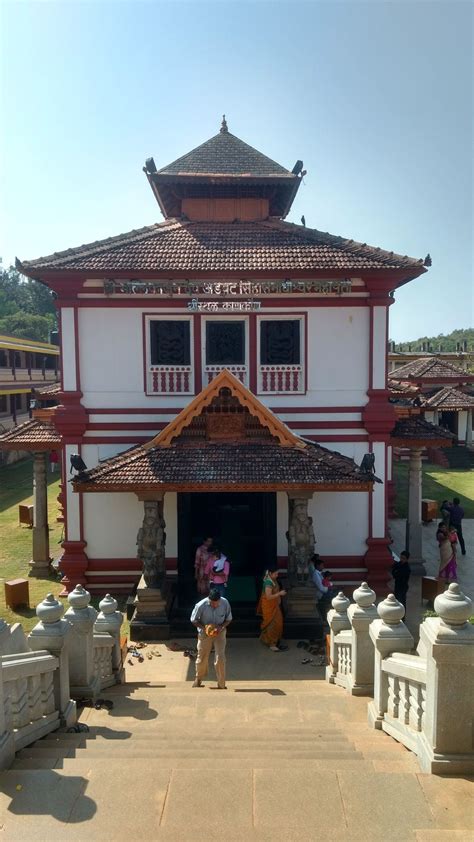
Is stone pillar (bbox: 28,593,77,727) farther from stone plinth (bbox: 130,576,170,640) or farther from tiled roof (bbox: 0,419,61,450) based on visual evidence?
tiled roof (bbox: 0,419,61,450)

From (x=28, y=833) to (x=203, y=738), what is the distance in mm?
2124

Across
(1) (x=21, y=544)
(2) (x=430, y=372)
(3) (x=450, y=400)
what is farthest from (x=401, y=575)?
(2) (x=430, y=372)

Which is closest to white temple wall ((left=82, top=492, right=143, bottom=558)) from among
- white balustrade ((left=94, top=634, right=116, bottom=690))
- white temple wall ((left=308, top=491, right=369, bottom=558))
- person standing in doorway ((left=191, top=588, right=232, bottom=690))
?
white temple wall ((left=308, top=491, right=369, bottom=558))

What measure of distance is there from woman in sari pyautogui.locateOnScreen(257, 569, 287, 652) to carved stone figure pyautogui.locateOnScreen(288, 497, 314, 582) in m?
0.85

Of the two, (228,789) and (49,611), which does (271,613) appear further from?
(228,789)

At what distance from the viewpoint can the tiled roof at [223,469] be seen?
32.7 feet

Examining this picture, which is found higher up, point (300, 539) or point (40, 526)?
point (300, 539)

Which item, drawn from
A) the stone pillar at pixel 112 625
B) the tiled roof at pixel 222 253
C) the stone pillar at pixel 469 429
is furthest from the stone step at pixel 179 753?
the stone pillar at pixel 469 429

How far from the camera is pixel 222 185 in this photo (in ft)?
46.4

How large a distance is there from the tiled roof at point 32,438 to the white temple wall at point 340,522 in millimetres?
6253

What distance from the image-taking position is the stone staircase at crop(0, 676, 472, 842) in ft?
12.8

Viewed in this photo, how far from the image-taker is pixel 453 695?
14.9 ft

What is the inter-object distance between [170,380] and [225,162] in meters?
7.09

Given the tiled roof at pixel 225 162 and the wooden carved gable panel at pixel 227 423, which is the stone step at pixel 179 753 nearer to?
the wooden carved gable panel at pixel 227 423
